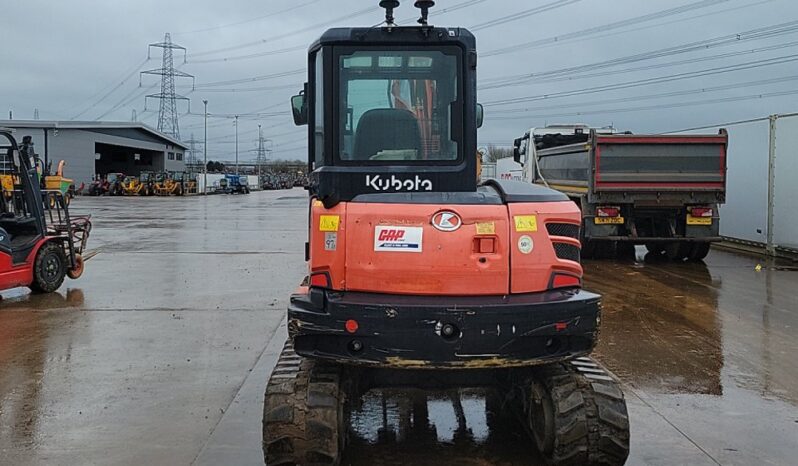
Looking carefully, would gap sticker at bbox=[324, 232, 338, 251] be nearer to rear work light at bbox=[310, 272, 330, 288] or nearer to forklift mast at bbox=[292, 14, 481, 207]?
rear work light at bbox=[310, 272, 330, 288]

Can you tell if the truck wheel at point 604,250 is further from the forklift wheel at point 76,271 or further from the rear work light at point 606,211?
the forklift wheel at point 76,271

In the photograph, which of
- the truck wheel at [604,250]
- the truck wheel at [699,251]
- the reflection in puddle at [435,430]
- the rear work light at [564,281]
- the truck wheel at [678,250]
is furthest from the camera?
the truck wheel at [604,250]

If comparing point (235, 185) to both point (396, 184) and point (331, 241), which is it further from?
point (331, 241)

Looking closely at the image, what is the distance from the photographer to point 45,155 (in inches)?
2279

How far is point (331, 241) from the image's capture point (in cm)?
417

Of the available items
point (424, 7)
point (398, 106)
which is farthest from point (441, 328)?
point (424, 7)

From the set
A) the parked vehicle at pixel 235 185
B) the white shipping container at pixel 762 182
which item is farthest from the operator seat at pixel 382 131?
the parked vehicle at pixel 235 185

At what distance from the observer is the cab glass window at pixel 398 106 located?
14.5ft

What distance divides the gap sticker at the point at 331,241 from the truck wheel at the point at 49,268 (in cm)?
817

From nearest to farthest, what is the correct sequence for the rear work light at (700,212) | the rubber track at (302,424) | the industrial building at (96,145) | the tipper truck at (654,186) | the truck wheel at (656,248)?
the rubber track at (302,424)
the tipper truck at (654,186)
the rear work light at (700,212)
the truck wheel at (656,248)
the industrial building at (96,145)

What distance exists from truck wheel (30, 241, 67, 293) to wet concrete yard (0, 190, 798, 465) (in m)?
0.22

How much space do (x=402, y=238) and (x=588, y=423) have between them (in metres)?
1.57

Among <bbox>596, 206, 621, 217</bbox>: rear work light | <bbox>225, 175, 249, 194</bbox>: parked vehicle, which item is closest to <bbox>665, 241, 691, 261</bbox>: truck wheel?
<bbox>596, 206, 621, 217</bbox>: rear work light

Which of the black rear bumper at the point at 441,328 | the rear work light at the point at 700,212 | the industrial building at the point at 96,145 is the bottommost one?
the black rear bumper at the point at 441,328
